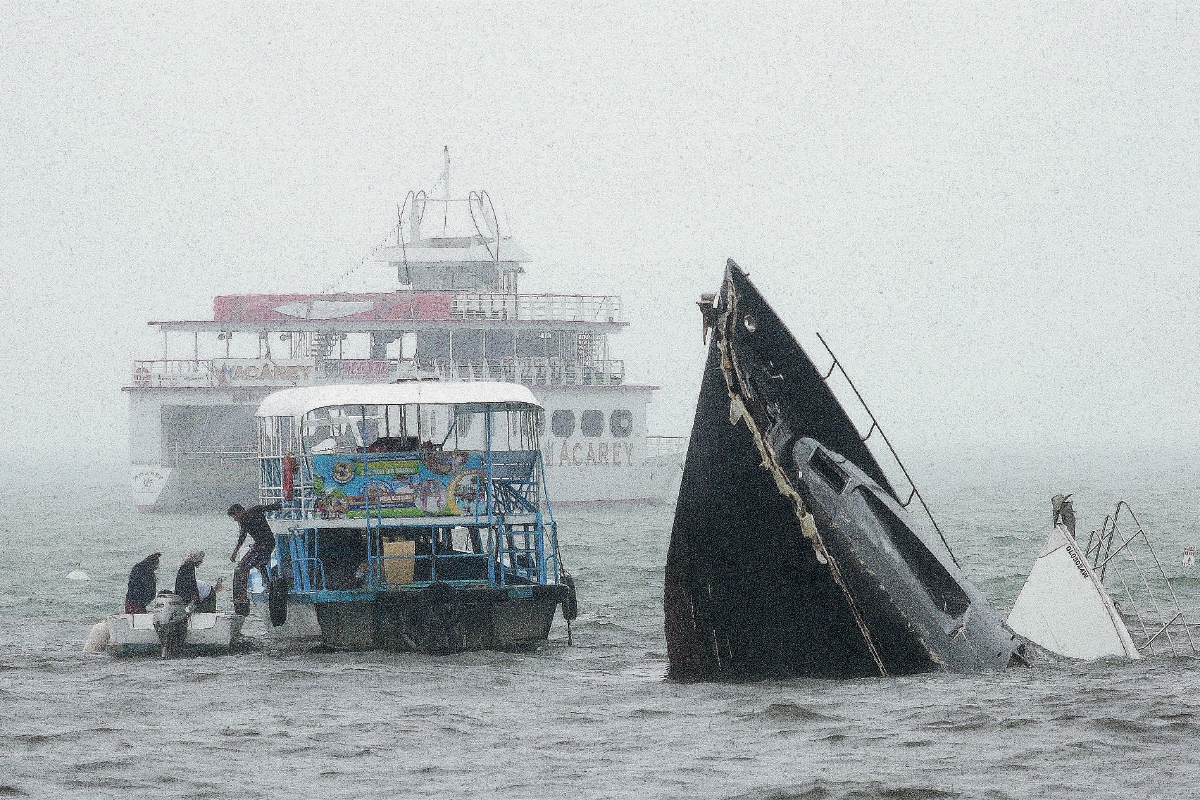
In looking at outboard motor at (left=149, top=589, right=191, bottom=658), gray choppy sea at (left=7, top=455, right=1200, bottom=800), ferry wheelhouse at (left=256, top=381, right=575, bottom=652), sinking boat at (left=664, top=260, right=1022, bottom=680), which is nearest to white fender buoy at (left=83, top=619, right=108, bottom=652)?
gray choppy sea at (left=7, top=455, right=1200, bottom=800)

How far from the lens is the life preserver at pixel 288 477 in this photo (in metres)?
21.6

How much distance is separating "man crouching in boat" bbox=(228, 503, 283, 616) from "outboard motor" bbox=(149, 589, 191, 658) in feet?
3.83

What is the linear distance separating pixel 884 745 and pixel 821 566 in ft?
8.88

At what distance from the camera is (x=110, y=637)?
20.5 meters

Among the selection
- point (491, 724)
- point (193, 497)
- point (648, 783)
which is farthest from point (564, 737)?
point (193, 497)

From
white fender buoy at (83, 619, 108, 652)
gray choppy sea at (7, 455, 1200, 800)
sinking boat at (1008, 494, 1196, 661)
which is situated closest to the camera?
gray choppy sea at (7, 455, 1200, 800)

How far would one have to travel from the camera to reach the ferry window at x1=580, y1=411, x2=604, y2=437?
60.1 meters

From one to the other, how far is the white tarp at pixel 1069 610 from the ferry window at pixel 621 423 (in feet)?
137

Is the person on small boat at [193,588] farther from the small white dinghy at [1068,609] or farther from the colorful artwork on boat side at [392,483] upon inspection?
the small white dinghy at [1068,609]

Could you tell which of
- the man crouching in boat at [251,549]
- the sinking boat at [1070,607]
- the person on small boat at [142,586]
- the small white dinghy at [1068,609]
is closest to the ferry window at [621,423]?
the man crouching in boat at [251,549]

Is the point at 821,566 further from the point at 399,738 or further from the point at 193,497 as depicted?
the point at 193,497

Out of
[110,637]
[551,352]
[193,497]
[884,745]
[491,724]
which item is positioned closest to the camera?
[884,745]

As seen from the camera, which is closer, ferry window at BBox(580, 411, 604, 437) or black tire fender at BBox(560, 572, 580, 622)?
black tire fender at BBox(560, 572, 580, 622)

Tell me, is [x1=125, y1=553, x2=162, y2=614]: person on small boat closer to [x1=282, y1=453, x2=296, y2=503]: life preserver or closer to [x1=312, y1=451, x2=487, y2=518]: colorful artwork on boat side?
[x1=282, y1=453, x2=296, y2=503]: life preserver
